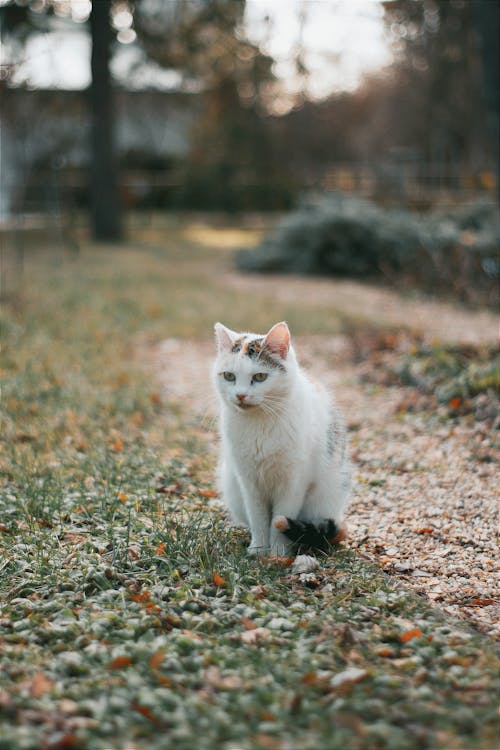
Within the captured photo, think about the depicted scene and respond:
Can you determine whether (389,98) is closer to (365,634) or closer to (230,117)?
(230,117)

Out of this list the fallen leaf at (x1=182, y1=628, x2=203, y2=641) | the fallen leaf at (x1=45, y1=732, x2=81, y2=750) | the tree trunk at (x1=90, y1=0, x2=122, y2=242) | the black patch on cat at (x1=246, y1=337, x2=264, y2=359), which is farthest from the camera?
the tree trunk at (x1=90, y1=0, x2=122, y2=242)

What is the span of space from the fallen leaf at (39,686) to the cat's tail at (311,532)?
1308 mm

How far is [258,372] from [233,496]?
77 centimetres

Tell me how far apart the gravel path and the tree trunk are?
1364 centimetres

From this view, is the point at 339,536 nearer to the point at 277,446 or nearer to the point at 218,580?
the point at 277,446

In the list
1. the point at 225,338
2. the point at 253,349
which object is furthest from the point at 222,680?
A: the point at 225,338

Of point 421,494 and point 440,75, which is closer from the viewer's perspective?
point 421,494

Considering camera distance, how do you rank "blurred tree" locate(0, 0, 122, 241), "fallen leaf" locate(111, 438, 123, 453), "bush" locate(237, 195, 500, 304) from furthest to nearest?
"blurred tree" locate(0, 0, 122, 241), "bush" locate(237, 195, 500, 304), "fallen leaf" locate(111, 438, 123, 453)

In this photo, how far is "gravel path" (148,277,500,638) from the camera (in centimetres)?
364

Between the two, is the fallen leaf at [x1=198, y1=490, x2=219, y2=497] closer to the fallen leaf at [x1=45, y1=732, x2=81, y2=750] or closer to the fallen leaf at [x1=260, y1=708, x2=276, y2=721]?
the fallen leaf at [x1=260, y1=708, x2=276, y2=721]

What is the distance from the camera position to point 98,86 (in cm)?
1917

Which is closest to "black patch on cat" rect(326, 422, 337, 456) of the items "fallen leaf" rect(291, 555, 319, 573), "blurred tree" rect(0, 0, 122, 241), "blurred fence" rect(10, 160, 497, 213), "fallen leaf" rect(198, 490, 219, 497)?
"fallen leaf" rect(291, 555, 319, 573)

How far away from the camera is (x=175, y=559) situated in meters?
3.58

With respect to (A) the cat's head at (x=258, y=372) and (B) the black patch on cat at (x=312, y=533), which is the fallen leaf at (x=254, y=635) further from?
(A) the cat's head at (x=258, y=372)
